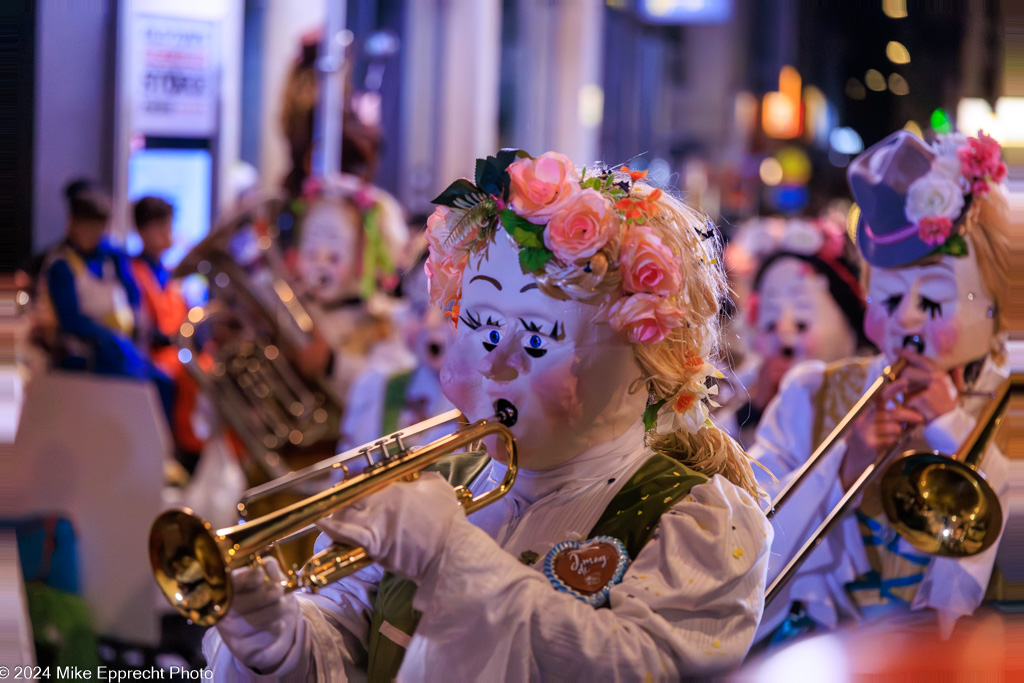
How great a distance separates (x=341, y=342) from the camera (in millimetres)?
5703

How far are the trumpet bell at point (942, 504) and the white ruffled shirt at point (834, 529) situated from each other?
0.13 m

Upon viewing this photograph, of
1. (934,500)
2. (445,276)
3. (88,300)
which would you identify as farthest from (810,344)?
(88,300)

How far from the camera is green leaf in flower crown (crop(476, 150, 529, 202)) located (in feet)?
6.18

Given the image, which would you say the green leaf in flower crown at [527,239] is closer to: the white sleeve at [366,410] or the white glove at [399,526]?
the white glove at [399,526]

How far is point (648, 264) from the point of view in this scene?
1816 millimetres

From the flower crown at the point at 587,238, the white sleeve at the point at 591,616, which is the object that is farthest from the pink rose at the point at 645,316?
the white sleeve at the point at 591,616

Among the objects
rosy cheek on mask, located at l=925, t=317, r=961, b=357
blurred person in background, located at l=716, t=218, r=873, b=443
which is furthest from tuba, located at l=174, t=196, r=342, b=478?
rosy cheek on mask, located at l=925, t=317, r=961, b=357

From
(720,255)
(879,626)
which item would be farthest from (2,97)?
(879,626)

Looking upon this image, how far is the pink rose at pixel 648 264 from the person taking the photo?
1815mm

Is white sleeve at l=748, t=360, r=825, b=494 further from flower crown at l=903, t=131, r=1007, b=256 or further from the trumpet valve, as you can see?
the trumpet valve

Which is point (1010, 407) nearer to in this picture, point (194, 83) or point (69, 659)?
point (69, 659)

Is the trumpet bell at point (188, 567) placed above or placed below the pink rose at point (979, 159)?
below

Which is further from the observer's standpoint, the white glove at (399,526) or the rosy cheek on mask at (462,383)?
the rosy cheek on mask at (462,383)

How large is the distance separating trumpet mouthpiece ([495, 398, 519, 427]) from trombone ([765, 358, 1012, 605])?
0.86m
